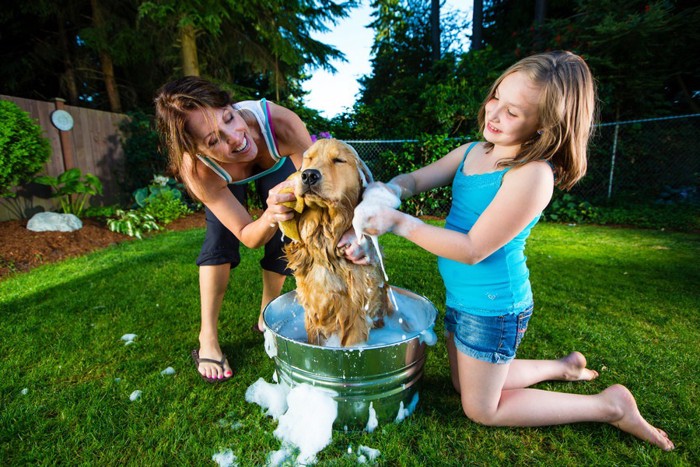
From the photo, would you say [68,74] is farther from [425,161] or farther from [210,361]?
[210,361]

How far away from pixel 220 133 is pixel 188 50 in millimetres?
7416

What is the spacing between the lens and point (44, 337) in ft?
9.48

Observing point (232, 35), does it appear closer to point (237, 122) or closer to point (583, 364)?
point (237, 122)

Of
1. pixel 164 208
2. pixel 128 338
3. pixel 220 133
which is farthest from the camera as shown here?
pixel 164 208

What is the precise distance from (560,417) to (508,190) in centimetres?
124

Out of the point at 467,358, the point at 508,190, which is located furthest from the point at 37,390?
the point at 508,190

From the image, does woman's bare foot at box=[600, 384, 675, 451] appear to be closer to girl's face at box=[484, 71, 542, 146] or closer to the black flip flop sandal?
girl's face at box=[484, 71, 542, 146]

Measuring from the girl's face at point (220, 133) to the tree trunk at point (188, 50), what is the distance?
7125 mm

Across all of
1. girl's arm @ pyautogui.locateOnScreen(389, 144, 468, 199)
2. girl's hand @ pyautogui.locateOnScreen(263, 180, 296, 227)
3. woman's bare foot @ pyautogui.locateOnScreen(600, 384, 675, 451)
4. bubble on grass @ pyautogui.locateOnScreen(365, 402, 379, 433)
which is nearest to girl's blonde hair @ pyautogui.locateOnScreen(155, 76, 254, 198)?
girl's hand @ pyautogui.locateOnScreen(263, 180, 296, 227)

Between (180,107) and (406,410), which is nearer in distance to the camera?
(180,107)

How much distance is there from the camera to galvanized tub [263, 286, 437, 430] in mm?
1724

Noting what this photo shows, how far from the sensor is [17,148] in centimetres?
521

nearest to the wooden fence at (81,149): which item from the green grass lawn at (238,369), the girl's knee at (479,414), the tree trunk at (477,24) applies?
the green grass lawn at (238,369)

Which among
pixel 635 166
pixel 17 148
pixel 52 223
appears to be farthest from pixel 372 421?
pixel 635 166
